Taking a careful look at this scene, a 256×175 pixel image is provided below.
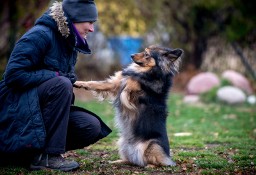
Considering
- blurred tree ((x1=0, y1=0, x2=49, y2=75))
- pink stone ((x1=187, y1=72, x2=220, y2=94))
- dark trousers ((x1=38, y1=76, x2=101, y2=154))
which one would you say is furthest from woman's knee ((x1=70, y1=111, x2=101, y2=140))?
pink stone ((x1=187, y1=72, x2=220, y2=94))

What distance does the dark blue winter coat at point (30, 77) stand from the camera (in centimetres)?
482

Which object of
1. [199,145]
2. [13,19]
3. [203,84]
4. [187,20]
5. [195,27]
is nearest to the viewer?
[199,145]

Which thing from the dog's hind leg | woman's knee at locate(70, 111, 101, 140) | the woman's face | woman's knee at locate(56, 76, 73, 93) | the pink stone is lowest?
the pink stone

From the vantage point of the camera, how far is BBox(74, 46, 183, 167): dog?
18.0 ft

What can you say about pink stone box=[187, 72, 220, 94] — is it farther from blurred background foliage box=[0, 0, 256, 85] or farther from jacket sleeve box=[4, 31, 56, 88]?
jacket sleeve box=[4, 31, 56, 88]

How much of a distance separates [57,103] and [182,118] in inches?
246

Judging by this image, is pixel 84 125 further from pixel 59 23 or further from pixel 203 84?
pixel 203 84

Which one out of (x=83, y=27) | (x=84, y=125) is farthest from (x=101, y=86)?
(x=83, y=27)

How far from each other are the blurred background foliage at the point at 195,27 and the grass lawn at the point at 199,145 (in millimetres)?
4174

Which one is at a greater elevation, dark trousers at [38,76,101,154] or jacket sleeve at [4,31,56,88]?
jacket sleeve at [4,31,56,88]

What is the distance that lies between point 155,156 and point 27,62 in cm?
193

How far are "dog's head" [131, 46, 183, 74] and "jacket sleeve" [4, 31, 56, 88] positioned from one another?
4.31 feet

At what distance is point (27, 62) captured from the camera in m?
4.84

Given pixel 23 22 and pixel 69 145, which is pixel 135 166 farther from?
pixel 23 22
